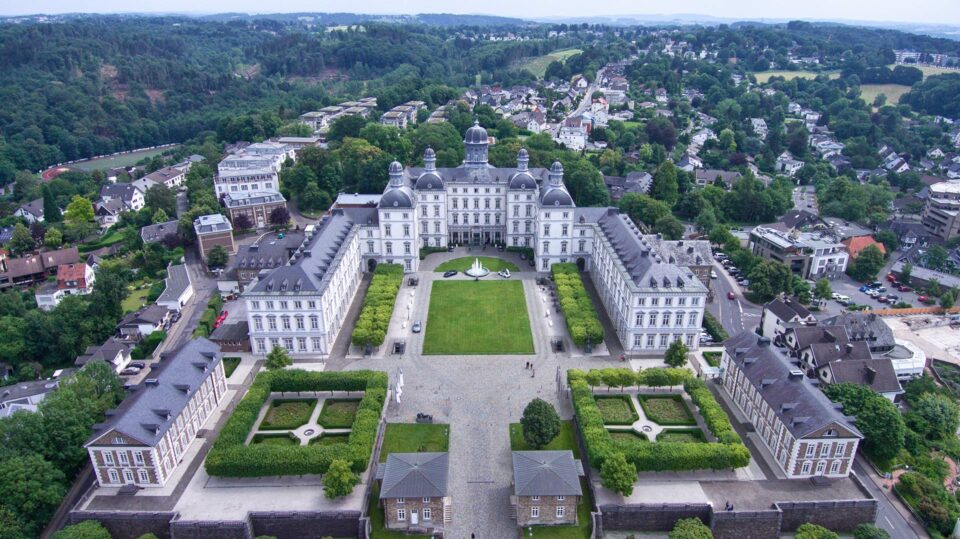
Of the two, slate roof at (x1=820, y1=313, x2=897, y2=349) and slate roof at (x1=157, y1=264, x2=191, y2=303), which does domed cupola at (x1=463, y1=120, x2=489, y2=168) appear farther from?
slate roof at (x1=820, y1=313, x2=897, y2=349)

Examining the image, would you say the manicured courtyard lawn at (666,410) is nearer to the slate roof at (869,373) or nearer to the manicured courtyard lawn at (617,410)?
the manicured courtyard lawn at (617,410)

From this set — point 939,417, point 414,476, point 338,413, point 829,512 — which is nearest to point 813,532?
point 829,512

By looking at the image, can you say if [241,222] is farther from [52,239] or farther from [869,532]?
[869,532]

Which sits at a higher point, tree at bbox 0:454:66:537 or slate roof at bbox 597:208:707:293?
slate roof at bbox 597:208:707:293

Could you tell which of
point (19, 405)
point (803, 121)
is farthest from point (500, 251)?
point (803, 121)

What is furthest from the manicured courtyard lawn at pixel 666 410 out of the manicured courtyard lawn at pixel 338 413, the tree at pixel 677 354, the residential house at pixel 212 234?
the residential house at pixel 212 234

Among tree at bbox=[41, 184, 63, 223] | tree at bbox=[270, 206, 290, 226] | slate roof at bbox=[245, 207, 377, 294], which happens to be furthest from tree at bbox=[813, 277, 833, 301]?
tree at bbox=[41, 184, 63, 223]

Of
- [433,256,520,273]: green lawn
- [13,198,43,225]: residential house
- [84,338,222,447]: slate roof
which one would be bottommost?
[13,198,43,225]: residential house
